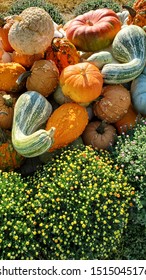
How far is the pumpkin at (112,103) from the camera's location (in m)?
3.80

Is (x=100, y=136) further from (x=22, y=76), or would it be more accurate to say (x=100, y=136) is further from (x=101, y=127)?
(x=22, y=76)

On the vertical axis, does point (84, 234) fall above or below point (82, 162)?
below

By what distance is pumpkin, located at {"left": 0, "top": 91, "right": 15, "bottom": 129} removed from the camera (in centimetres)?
370

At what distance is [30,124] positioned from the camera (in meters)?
3.58

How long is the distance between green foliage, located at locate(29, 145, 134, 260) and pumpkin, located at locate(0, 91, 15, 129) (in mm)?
667

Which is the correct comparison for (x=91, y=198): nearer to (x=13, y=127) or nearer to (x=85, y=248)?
(x=85, y=248)

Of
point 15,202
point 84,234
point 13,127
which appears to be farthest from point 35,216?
point 13,127

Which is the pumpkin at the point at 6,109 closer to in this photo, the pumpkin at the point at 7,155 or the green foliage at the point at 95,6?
the pumpkin at the point at 7,155

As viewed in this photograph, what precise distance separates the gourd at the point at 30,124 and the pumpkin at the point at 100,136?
1.40 ft

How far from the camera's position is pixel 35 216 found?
3271mm

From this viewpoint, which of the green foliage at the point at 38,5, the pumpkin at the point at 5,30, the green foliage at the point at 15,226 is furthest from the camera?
the green foliage at the point at 38,5

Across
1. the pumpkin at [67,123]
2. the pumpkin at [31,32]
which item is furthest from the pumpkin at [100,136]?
the pumpkin at [31,32]

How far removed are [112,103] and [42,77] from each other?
675 mm

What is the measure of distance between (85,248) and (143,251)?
659mm
